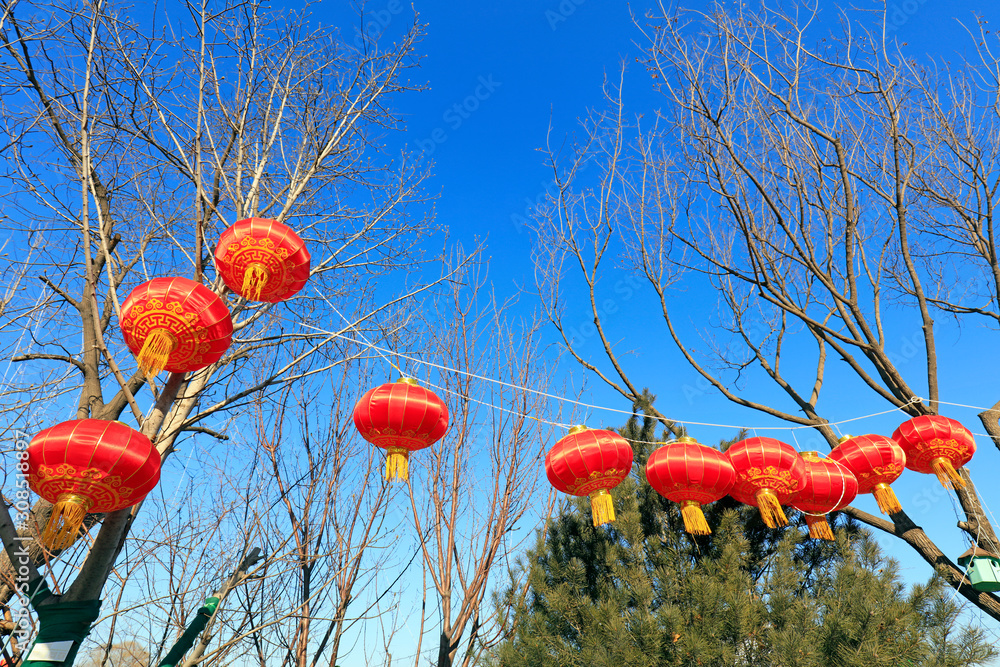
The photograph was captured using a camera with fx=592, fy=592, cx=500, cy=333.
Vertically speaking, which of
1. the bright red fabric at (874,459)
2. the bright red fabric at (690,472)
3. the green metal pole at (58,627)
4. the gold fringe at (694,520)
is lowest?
the green metal pole at (58,627)

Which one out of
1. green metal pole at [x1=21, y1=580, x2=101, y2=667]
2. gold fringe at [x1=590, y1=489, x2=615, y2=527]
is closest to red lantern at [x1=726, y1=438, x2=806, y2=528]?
gold fringe at [x1=590, y1=489, x2=615, y2=527]

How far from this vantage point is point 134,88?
5.45 m

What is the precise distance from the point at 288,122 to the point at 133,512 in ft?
14.0

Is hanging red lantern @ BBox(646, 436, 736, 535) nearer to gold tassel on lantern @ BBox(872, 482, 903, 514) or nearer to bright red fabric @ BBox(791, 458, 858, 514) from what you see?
bright red fabric @ BBox(791, 458, 858, 514)

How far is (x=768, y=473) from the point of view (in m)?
4.96

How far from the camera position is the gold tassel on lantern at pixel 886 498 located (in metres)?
5.68

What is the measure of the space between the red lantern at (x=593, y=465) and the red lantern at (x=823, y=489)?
5.51 ft

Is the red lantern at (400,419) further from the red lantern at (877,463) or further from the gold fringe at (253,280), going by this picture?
the red lantern at (877,463)

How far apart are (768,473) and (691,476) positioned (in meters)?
0.71

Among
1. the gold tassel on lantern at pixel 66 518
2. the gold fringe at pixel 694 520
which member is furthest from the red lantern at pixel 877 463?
the gold tassel on lantern at pixel 66 518

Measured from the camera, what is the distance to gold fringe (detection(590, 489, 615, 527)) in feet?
15.7

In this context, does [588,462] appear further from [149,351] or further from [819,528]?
[149,351]

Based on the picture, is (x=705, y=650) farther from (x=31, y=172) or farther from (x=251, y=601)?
(x=31, y=172)

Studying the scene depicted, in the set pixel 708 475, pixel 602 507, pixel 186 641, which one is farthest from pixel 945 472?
pixel 186 641
